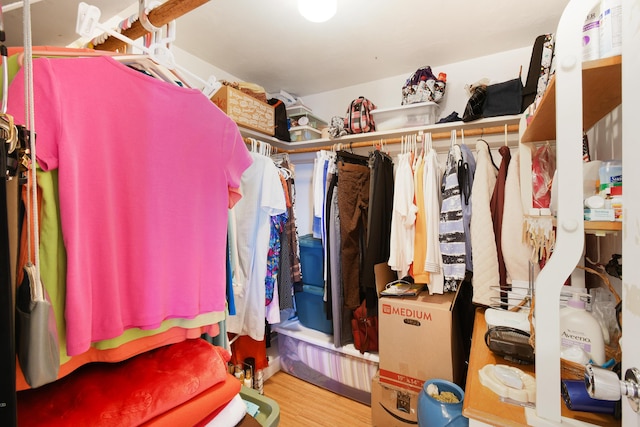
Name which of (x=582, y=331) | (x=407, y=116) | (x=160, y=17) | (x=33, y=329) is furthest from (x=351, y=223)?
(x=33, y=329)

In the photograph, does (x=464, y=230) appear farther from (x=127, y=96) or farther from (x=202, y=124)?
(x=127, y=96)

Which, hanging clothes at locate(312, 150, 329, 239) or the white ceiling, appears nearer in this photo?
the white ceiling

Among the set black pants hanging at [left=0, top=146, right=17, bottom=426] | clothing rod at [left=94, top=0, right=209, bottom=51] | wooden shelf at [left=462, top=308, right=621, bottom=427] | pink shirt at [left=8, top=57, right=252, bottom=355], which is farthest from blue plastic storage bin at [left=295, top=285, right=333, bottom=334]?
black pants hanging at [left=0, top=146, right=17, bottom=426]

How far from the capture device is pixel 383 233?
6.01 ft

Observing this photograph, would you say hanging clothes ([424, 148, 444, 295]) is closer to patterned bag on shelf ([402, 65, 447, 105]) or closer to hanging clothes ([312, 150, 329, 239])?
patterned bag on shelf ([402, 65, 447, 105])

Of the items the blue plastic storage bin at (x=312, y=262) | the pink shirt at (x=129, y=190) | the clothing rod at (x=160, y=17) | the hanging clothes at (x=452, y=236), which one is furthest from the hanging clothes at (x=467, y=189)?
the clothing rod at (x=160, y=17)

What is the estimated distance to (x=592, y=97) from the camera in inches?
32.0

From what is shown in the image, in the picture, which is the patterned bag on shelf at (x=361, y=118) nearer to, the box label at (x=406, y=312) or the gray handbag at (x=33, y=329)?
the box label at (x=406, y=312)

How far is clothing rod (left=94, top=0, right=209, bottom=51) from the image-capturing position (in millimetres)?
723

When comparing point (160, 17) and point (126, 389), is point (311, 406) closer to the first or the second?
point (126, 389)

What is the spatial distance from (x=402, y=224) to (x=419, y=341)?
0.66 m

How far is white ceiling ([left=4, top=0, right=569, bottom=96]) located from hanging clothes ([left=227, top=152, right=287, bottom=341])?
0.75 metres

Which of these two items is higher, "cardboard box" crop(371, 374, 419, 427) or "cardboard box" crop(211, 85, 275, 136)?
"cardboard box" crop(211, 85, 275, 136)

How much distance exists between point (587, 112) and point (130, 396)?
4.83ft
